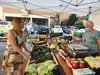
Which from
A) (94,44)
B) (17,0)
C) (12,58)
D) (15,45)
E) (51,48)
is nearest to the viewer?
(15,45)

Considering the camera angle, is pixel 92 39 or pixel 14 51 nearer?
pixel 14 51

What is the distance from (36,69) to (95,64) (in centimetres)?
92

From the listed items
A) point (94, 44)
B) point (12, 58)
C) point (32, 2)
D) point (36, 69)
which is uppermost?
point (32, 2)

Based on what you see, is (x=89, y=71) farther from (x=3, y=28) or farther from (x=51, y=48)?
(x=3, y=28)

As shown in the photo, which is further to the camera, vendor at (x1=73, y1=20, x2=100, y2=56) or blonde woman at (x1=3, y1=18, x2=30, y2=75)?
vendor at (x1=73, y1=20, x2=100, y2=56)

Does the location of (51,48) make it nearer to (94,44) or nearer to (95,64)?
(94,44)

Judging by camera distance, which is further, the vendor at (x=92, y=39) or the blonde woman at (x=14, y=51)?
the vendor at (x=92, y=39)

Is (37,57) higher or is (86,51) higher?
(86,51)

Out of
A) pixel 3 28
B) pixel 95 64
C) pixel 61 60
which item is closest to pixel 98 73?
pixel 95 64

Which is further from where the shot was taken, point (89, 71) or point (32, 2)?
point (32, 2)

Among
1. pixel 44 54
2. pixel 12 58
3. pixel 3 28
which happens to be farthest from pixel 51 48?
pixel 3 28

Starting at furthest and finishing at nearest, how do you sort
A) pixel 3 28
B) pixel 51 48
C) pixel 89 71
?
pixel 3 28 → pixel 51 48 → pixel 89 71

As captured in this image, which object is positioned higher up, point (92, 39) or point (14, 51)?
point (92, 39)

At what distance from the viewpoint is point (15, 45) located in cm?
207
